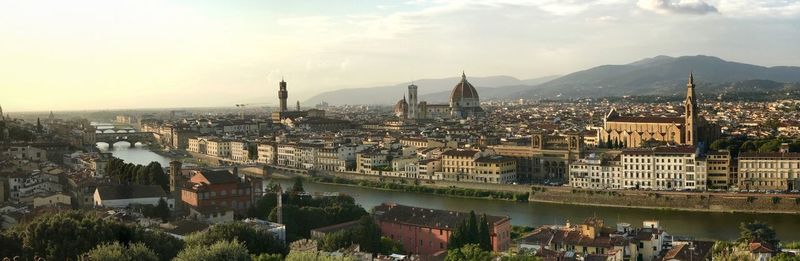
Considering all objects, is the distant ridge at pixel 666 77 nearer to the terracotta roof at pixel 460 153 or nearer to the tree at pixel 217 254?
the terracotta roof at pixel 460 153

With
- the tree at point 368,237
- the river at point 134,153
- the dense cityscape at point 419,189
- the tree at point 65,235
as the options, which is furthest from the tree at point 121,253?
Result: the river at point 134,153

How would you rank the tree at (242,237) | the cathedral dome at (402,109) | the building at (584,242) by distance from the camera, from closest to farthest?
the tree at (242,237) < the building at (584,242) < the cathedral dome at (402,109)

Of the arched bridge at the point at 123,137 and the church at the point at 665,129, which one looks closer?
the church at the point at 665,129

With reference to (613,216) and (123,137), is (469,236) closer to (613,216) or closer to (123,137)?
(613,216)

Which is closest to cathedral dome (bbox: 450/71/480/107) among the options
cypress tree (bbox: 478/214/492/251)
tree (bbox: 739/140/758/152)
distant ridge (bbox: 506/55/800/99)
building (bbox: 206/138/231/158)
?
building (bbox: 206/138/231/158)

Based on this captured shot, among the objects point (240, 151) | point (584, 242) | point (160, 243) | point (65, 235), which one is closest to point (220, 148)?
point (240, 151)

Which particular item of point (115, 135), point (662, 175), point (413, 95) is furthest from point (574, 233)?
point (413, 95)
